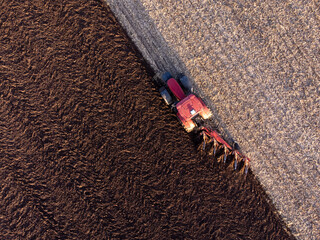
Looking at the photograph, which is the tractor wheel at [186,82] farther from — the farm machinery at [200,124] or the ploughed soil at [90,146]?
the ploughed soil at [90,146]

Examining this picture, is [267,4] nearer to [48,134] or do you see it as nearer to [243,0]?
[243,0]

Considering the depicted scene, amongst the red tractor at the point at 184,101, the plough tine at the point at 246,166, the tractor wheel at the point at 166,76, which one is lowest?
the plough tine at the point at 246,166

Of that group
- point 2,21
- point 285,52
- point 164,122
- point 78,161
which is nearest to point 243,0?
point 285,52

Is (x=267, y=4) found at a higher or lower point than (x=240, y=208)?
higher

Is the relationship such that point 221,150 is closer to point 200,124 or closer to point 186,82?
point 200,124

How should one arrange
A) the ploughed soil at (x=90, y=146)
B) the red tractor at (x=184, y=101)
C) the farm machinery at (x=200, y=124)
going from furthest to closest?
the ploughed soil at (x=90, y=146) → the farm machinery at (x=200, y=124) → the red tractor at (x=184, y=101)

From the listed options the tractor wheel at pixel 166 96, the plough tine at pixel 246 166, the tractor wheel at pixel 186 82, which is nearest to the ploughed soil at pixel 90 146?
the plough tine at pixel 246 166
